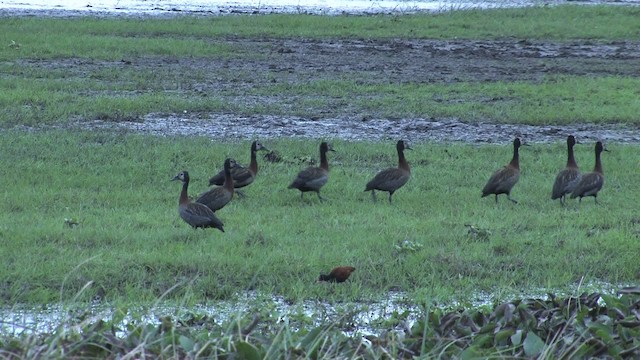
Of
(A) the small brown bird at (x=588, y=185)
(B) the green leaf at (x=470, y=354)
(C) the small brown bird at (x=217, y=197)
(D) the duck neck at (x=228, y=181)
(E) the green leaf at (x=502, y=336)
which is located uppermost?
(B) the green leaf at (x=470, y=354)

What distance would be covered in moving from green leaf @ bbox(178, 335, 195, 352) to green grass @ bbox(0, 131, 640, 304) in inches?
25.7

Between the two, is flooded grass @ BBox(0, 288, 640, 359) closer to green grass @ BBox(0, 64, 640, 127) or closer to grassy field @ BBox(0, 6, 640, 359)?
grassy field @ BBox(0, 6, 640, 359)

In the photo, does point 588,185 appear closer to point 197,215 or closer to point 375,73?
point 197,215

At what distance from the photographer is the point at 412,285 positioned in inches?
368

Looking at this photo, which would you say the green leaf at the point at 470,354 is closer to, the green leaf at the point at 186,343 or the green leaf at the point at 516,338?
the green leaf at the point at 516,338

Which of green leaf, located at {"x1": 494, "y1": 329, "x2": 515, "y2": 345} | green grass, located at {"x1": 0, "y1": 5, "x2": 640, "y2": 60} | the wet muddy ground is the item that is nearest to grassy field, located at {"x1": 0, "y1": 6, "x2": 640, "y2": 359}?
green leaf, located at {"x1": 494, "y1": 329, "x2": 515, "y2": 345}

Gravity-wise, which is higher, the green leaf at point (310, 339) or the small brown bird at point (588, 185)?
the green leaf at point (310, 339)

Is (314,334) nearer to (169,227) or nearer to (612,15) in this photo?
(169,227)

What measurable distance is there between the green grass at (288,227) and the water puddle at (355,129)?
1057 millimetres

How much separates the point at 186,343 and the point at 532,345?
1.88 meters

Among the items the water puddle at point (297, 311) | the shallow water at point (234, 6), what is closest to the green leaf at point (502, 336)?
the water puddle at point (297, 311)

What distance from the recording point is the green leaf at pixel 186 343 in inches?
239

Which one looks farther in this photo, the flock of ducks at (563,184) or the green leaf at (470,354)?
the flock of ducks at (563,184)

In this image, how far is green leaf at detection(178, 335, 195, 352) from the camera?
239 inches
